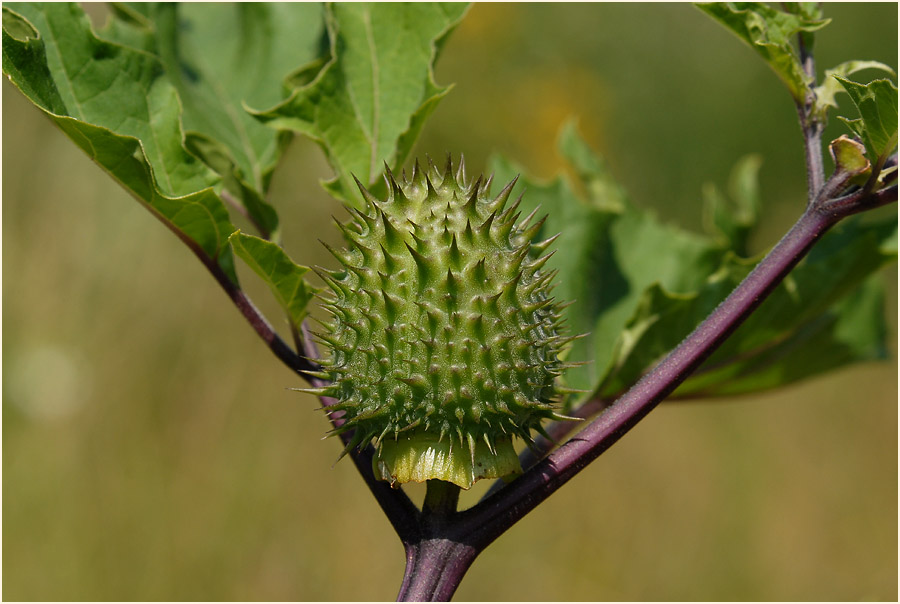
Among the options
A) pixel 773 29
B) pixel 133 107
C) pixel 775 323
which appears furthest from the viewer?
pixel 775 323

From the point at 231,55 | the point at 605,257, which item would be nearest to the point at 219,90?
the point at 231,55

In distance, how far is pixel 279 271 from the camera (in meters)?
1.40

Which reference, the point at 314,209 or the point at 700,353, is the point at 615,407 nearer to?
the point at 700,353

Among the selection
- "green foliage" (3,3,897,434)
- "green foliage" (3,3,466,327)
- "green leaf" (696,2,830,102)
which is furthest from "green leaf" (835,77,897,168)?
"green foliage" (3,3,466,327)

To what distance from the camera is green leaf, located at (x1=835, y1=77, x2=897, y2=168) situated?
1.19 m

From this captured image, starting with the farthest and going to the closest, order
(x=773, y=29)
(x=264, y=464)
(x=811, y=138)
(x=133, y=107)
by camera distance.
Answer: (x=264, y=464) < (x=133, y=107) < (x=773, y=29) < (x=811, y=138)

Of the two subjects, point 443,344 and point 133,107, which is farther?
point 133,107

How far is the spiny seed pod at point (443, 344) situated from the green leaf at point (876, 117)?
49cm

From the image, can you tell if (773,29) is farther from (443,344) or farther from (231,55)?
(231,55)

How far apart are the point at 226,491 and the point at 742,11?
13.5ft

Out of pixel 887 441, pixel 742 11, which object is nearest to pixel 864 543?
pixel 887 441

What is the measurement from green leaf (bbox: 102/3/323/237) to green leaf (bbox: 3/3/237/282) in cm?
23

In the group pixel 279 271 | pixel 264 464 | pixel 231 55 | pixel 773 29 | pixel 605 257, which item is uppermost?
pixel 231 55

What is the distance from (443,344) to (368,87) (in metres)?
0.75
